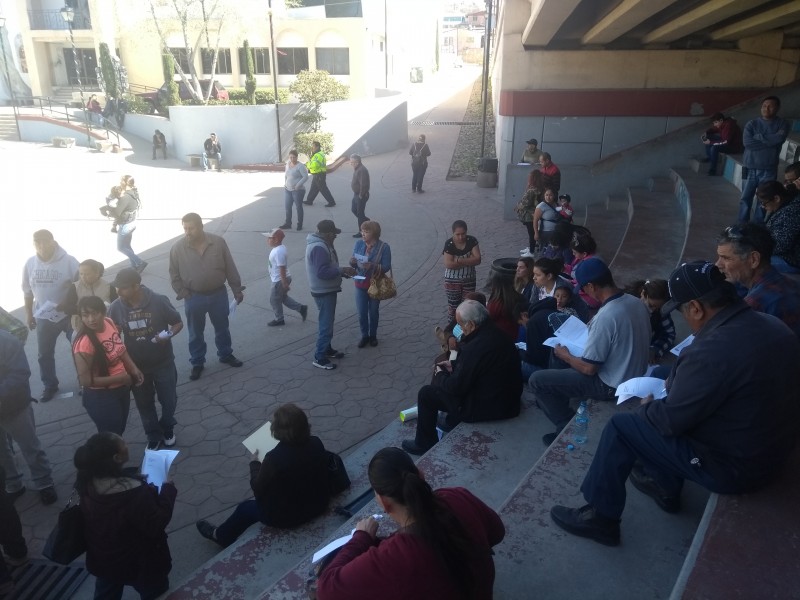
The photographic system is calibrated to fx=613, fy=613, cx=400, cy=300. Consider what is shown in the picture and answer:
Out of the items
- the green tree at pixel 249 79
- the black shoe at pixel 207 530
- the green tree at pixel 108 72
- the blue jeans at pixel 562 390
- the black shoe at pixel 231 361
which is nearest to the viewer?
the blue jeans at pixel 562 390

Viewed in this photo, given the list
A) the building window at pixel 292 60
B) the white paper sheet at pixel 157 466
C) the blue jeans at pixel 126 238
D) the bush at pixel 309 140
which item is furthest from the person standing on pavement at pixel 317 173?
the building window at pixel 292 60

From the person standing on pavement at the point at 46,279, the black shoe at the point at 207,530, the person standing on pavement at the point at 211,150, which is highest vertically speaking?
the person standing on pavement at the point at 46,279

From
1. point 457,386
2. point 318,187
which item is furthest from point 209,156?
point 457,386

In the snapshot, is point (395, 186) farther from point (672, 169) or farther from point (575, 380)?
point (575, 380)

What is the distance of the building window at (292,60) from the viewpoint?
34.2 metres

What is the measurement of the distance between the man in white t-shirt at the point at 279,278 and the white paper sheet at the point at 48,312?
2.68 metres

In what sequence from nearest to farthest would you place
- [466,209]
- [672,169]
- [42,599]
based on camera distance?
[42,599] < [672,169] < [466,209]

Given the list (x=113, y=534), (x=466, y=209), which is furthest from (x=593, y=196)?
(x=113, y=534)

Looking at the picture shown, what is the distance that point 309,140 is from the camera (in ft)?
72.5

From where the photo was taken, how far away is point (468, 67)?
84625 mm

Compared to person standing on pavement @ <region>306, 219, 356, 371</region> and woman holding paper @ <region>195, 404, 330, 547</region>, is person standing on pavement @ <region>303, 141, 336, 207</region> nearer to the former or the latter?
person standing on pavement @ <region>306, 219, 356, 371</region>

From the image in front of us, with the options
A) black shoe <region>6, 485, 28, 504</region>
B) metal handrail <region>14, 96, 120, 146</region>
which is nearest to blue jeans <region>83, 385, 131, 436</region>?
black shoe <region>6, 485, 28, 504</region>

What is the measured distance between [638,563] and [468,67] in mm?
88283

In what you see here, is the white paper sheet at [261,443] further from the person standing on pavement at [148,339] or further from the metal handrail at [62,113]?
the metal handrail at [62,113]
